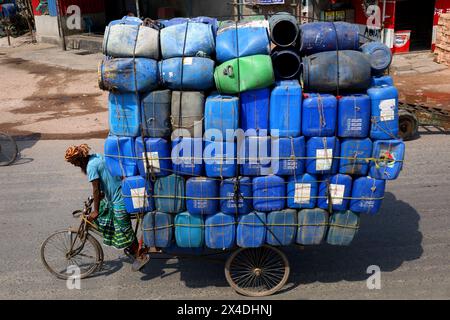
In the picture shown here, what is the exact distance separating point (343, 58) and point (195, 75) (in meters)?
1.31

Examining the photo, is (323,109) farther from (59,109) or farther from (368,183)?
(59,109)

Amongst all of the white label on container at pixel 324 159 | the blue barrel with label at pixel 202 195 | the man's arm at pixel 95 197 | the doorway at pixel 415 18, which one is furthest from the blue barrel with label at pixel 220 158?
the doorway at pixel 415 18

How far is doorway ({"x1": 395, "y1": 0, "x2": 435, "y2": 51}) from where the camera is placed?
19609 mm

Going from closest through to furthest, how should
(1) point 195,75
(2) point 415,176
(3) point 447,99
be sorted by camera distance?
(1) point 195,75 < (2) point 415,176 < (3) point 447,99

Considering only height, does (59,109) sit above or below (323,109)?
below

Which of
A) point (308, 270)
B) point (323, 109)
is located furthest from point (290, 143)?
point (308, 270)

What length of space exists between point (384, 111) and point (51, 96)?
11.9 meters

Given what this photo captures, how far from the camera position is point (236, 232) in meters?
4.87

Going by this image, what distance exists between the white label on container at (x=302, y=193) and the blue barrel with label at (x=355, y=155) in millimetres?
344

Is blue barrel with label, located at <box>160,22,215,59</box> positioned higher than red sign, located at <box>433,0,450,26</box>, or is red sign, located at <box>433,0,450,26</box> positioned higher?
blue barrel with label, located at <box>160,22,215,59</box>

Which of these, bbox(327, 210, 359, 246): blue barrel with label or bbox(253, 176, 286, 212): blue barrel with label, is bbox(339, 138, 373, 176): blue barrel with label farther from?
bbox(253, 176, 286, 212): blue barrel with label

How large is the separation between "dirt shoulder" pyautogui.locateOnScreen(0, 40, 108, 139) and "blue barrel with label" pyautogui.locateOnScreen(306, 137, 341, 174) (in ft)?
22.4

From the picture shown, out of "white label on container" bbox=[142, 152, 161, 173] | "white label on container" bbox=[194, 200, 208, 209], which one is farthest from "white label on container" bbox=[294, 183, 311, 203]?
"white label on container" bbox=[142, 152, 161, 173]

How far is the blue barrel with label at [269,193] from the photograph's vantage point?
183 inches
